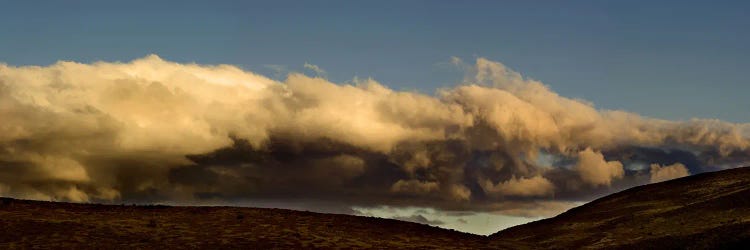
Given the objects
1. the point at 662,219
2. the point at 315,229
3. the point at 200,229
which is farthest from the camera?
the point at 662,219

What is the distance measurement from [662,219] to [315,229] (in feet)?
86.9

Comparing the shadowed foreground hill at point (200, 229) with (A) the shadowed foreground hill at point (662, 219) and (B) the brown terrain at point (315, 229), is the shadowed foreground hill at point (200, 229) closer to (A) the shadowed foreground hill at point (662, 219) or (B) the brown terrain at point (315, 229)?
(B) the brown terrain at point (315, 229)

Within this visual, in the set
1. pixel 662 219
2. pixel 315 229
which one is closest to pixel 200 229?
pixel 315 229

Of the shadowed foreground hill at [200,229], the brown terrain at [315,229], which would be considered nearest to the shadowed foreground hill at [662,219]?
the brown terrain at [315,229]

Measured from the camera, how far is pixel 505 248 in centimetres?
4703

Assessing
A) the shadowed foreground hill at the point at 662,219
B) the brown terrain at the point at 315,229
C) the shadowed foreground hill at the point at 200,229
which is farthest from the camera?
the shadowed foreground hill at the point at 662,219

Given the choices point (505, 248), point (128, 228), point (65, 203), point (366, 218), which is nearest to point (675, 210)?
point (505, 248)

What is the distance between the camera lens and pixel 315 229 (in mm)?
45312

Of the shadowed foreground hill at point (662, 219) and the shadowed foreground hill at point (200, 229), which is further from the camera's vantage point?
the shadowed foreground hill at point (662, 219)

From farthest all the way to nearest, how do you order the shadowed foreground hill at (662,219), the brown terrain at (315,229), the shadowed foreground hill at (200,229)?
the shadowed foreground hill at (662,219) → the brown terrain at (315,229) → the shadowed foreground hill at (200,229)

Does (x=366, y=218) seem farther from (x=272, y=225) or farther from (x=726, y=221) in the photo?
(x=726, y=221)

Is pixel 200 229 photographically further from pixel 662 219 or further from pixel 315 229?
pixel 662 219

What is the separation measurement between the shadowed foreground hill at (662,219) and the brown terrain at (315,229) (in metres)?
0.11

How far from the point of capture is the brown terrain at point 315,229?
39.0 m
